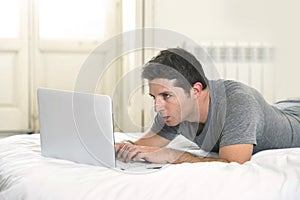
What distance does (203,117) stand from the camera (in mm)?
1731

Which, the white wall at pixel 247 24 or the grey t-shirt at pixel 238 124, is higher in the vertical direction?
the white wall at pixel 247 24

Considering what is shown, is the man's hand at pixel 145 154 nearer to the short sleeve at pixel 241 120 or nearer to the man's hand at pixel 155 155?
the man's hand at pixel 155 155

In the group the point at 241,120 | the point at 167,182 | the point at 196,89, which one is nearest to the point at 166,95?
the point at 196,89

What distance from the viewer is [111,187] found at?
113cm

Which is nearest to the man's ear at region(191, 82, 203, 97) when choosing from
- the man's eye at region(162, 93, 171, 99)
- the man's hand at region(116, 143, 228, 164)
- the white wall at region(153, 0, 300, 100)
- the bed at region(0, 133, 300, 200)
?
the man's eye at region(162, 93, 171, 99)

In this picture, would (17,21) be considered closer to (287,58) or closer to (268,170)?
(287,58)

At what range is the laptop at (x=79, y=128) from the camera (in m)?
1.33

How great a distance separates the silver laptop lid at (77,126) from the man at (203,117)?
0.15m

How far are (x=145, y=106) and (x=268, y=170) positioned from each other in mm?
1419

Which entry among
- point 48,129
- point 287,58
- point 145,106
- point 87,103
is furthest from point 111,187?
point 287,58

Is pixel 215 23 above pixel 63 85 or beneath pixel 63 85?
above

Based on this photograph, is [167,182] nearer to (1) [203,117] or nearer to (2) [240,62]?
(1) [203,117]

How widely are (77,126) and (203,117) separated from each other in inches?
19.5

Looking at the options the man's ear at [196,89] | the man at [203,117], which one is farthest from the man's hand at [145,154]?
the man's ear at [196,89]
